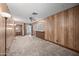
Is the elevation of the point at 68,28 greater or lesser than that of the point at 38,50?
greater

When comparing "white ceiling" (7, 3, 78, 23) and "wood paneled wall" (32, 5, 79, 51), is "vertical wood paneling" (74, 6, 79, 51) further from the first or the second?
"white ceiling" (7, 3, 78, 23)

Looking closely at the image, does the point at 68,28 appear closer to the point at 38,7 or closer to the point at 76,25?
the point at 76,25

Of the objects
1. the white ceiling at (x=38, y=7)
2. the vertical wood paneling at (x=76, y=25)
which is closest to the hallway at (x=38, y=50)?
the vertical wood paneling at (x=76, y=25)

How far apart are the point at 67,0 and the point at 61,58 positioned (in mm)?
1071

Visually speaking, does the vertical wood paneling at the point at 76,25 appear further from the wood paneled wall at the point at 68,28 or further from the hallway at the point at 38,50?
the hallway at the point at 38,50

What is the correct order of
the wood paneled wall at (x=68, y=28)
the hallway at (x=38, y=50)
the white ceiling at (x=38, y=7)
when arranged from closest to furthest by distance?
the hallway at (x=38, y=50) → the white ceiling at (x=38, y=7) → the wood paneled wall at (x=68, y=28)

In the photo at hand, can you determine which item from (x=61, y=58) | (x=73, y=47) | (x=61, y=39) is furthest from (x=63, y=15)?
(x=61, y=58)

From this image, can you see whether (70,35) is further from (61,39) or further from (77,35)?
(61,39)

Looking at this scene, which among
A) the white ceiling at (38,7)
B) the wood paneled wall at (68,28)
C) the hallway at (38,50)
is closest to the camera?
the hallway at (38,50)

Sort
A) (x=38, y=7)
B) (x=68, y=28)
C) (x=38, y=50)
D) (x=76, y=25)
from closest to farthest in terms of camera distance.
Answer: (x=76, y=25) < (x=38, y=50) < (x=38, y=7) < (x=68, y=28)

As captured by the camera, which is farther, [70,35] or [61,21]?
[61,21]

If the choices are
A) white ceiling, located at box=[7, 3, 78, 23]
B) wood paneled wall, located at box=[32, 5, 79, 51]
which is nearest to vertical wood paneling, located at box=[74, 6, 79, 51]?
wood paneled wall, located at box=[32, 5, 79, 51]

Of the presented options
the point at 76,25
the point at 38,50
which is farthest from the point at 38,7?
the point at 38,50

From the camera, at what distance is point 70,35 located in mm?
4805
